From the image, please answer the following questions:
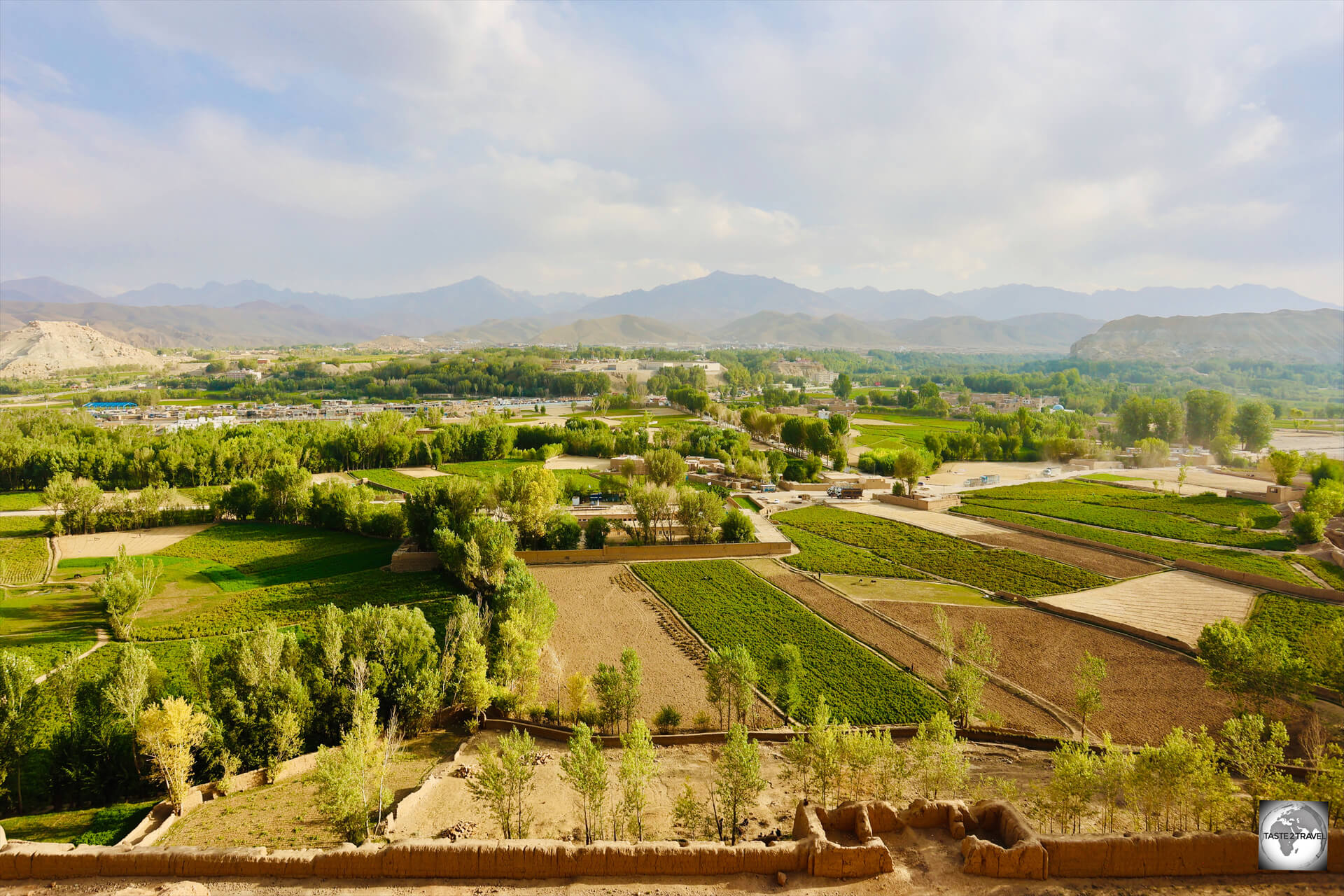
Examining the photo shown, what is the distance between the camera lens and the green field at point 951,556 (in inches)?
1410

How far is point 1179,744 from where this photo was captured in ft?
44.8

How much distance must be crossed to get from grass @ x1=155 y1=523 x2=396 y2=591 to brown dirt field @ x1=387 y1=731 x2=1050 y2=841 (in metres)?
23.2

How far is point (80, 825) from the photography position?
16.4 metres

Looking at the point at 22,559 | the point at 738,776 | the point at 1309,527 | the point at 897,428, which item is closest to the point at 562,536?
the point at 738,776

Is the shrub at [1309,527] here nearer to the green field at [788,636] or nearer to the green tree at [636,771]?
the green field at [788,636]

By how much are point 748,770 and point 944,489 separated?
54573 millimetres

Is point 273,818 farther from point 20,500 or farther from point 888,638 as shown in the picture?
point 20,500

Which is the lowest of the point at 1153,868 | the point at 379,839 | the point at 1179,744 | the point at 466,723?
the point at 466,723

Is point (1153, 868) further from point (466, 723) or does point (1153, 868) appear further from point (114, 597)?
point (114, 597)

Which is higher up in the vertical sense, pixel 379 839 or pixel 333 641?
pixel 333 641

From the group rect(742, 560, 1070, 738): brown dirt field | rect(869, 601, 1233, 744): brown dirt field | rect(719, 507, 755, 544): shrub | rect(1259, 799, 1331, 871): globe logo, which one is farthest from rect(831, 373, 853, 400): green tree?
rect(1259, 799, 1331, 871): globe logo

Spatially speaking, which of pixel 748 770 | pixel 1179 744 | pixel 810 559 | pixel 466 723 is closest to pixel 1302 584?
pixel 810 559

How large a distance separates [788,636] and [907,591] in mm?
10125

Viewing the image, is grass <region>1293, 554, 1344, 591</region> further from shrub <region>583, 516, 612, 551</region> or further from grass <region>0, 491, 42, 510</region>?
grass <region>0, 491, 42, 510</region>
